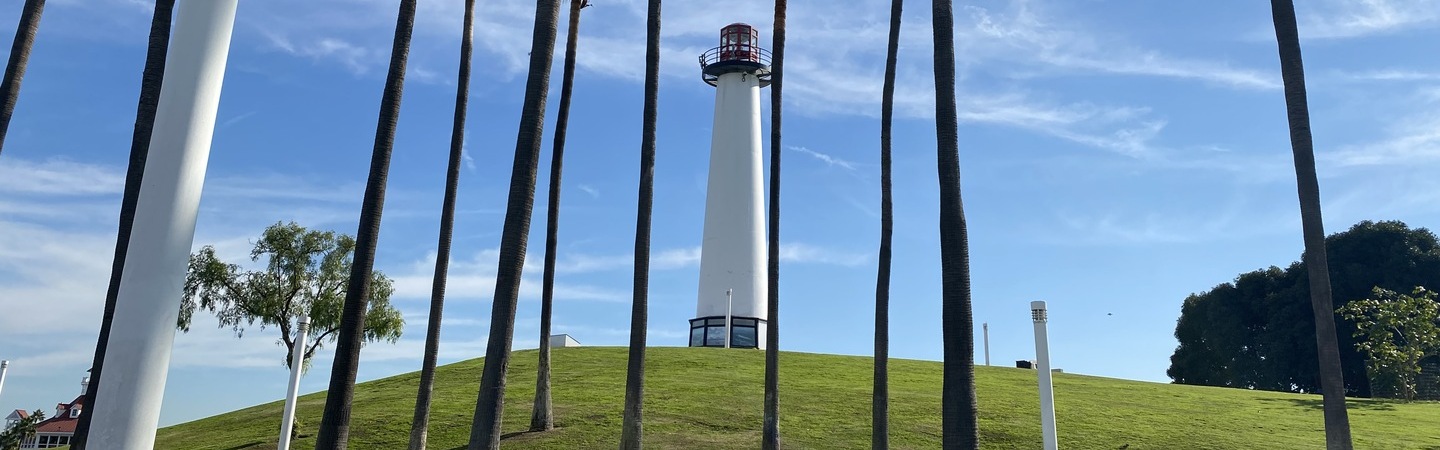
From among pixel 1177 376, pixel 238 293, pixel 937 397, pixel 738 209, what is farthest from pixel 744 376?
pixel 1177 376

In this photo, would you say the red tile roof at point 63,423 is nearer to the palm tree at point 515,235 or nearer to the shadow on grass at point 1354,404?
the palm tree at point 515,235

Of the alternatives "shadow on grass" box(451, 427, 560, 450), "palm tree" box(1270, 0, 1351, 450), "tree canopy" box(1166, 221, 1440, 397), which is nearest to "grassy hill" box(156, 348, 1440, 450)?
"shadow on grass" box(451, 427, 560, 450)

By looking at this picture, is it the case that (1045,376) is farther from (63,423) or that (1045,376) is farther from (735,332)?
(63,423)

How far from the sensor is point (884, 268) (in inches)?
890

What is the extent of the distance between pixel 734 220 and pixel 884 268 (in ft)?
85.0

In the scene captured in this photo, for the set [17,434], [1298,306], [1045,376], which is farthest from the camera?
[1298,306]

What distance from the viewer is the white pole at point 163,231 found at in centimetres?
1098

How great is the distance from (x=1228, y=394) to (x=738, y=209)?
23.5m

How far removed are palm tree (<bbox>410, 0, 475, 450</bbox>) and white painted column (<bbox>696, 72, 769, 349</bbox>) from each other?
25.1 meters

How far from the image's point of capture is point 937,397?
32.5m

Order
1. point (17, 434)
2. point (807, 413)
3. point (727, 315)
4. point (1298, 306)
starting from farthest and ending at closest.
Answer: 1. point (1298, 306)
2. point (727, 315)
3. point (807, 413)
4. point (17, 434)

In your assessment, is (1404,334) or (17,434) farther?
(1404,334)

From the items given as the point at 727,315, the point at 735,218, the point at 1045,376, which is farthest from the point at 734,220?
the point at 1045,376

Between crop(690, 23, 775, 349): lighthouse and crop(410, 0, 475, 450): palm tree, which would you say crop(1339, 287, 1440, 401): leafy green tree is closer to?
crop(690, 23, 775, 349): lighthouse
